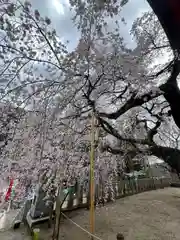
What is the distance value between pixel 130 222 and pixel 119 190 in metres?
2.80

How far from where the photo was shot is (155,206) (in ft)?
22.6

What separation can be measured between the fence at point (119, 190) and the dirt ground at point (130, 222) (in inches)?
11.5

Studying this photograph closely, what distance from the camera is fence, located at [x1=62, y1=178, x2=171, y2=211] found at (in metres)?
5.89

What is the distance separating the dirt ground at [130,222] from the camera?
4351 millimetres

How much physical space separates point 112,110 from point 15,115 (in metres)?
1.92

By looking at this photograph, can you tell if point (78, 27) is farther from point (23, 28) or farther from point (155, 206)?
point (155, 206)

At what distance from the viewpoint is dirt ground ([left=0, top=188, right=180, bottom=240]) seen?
4.35 m

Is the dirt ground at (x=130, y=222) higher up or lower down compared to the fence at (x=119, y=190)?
lower down

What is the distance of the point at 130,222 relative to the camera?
5.25 meters

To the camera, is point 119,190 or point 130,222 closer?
point 130,222

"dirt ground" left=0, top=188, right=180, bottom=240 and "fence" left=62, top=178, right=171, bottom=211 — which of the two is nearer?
"dirt ground" left=0, top=188, right=180, bottom=240

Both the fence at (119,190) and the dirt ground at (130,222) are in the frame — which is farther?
the fence at (119,190)

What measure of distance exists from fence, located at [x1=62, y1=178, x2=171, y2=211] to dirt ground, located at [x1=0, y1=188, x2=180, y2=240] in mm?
291

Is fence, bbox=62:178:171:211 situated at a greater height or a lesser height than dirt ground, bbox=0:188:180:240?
greater
